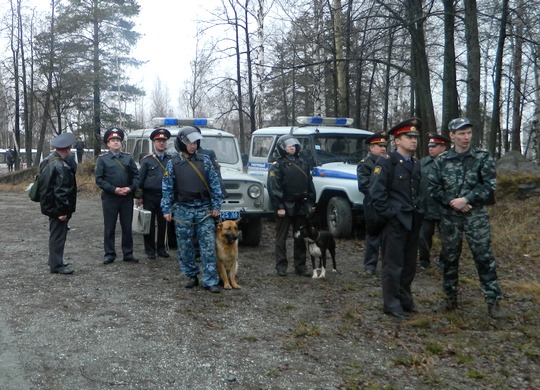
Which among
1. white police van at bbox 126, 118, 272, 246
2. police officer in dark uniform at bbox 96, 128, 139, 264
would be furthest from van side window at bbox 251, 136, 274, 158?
police officer in dark uniform at bbox 96, 128, 139, 264

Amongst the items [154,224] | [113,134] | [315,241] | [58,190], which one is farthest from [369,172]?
[58,190]

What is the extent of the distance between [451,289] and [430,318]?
1.53 ft

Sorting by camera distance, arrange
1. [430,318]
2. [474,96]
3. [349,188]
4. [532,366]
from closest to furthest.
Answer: [532,366] < [430,318] < [349,188] < [474,96]

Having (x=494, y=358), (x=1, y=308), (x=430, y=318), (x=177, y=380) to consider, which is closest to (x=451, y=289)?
(x=430, y=318)

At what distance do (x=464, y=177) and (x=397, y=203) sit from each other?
2.31 feet

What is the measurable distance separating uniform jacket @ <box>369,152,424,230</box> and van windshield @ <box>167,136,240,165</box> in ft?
18.5

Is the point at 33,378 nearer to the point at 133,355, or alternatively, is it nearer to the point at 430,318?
the point at 133,355

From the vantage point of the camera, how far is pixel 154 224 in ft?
31.4

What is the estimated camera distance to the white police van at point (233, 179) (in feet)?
34.1

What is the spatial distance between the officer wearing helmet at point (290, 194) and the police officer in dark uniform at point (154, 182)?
187 cm

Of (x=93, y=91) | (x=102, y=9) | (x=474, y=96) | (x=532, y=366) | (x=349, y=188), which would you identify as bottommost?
(x=532, y=366)

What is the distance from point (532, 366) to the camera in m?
5.08

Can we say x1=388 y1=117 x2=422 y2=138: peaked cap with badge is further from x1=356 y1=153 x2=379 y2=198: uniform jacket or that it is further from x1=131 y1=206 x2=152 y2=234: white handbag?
x1=131 y1=206 x2=152 y2=234: white handbag

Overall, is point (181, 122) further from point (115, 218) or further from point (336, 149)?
point (115, 218)
